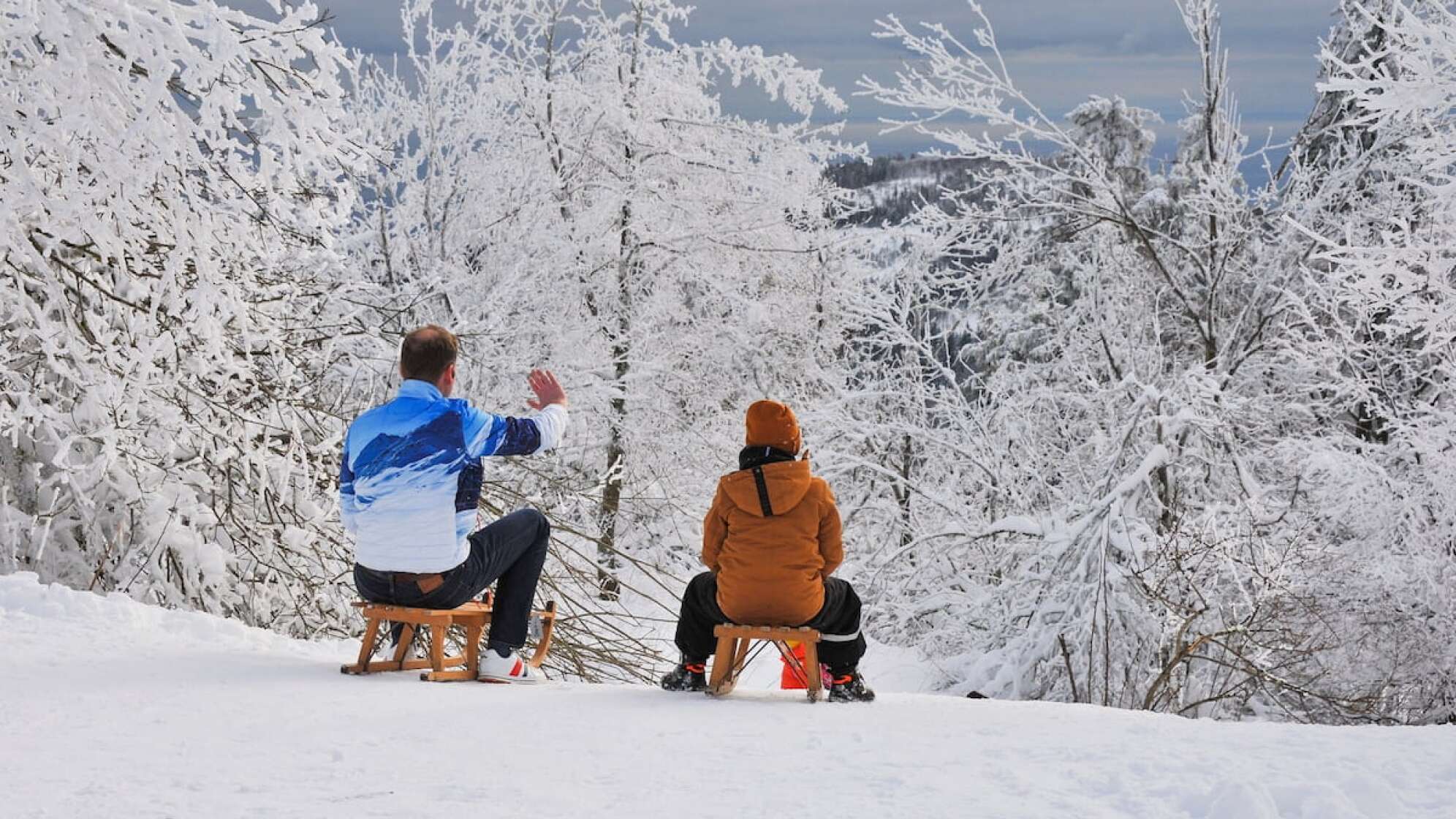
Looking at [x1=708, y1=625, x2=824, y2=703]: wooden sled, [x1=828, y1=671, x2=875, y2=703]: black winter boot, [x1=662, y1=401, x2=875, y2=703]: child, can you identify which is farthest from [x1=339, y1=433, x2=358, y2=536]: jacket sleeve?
[x1=828, y1=671, x2=875, y2=703]: black winter boot

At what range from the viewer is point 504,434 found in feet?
17.6

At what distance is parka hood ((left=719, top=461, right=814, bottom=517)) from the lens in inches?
216

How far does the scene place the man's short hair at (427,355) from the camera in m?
5.39

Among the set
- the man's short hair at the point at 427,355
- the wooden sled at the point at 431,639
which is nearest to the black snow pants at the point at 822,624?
the wooden sled at the point at 431,639

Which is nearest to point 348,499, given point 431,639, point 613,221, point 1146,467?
point 431,639

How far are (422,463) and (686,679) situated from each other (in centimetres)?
143

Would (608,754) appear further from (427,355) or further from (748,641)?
(427,355)

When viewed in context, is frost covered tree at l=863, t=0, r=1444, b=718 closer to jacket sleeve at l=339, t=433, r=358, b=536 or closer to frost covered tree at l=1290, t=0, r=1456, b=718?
frost covered tree at l=1290, t=0, r=1456, b=718

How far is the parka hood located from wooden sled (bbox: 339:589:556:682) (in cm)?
120

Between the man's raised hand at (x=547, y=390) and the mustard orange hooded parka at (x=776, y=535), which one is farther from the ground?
the man's raised hand at (x=547, y=390)

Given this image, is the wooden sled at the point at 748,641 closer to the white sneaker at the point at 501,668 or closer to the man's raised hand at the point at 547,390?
the white sneaker at the point at 501,668

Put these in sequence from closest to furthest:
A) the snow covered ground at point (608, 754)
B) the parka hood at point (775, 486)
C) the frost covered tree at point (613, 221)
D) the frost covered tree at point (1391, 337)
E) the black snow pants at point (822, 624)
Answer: the snow covered ground at point (608, 754) < the parka hood at point (775, 486) < the black snow pants at point (822, 624) < the frost covered tree at point (1391, 337) < the frost covered tree at point (613, 221)

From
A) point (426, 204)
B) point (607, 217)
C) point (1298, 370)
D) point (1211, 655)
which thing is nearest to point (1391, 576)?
point (1211, 655)

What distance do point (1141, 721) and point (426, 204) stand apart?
1350 centimetres
